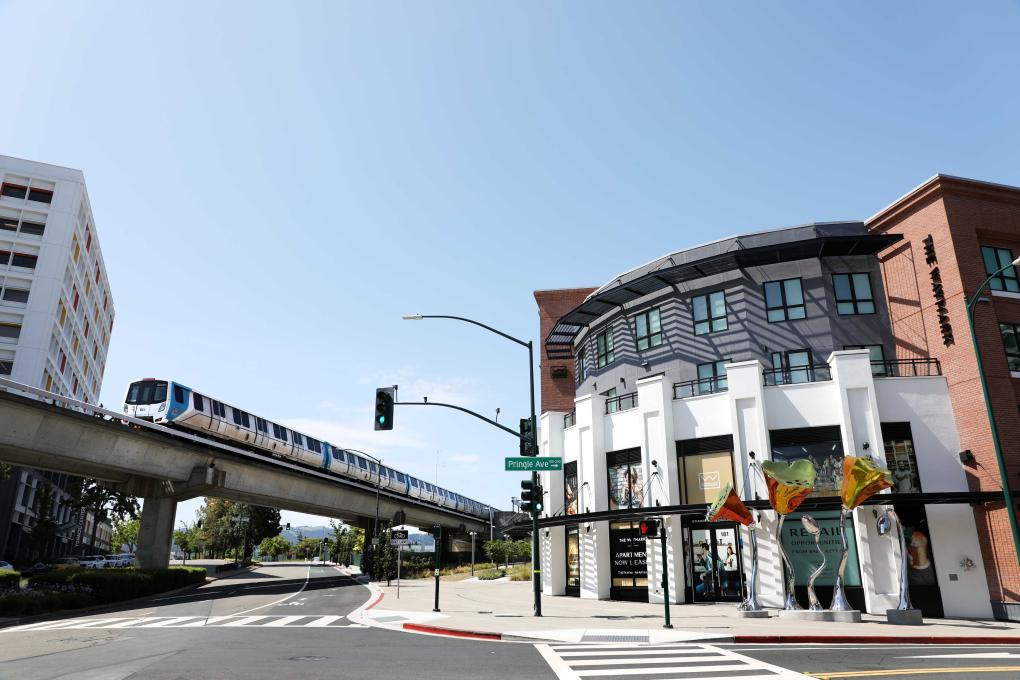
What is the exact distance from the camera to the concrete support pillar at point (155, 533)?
3622 cm

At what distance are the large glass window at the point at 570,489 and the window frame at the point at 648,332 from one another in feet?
21.9

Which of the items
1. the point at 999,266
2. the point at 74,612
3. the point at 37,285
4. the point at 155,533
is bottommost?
the point at 74,612

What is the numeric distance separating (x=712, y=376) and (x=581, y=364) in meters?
10.4

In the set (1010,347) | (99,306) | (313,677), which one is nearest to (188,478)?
(313,677)

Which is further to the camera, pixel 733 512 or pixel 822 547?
pixel 822 547

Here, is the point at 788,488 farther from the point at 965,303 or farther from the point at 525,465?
the point at 965,303

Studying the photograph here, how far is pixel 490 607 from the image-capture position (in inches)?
960

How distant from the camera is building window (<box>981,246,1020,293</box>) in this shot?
2483 centimetres

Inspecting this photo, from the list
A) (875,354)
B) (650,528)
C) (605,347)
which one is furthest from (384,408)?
(875,354)

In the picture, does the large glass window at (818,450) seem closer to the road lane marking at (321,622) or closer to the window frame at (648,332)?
the window frame at (648,332)

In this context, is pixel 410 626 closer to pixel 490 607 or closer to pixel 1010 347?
pixel 490 607

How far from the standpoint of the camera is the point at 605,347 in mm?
34344

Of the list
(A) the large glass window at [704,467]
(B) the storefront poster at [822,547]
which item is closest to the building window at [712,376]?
(A) the large glass window at [704,467]

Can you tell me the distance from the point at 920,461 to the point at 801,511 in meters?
4.46
